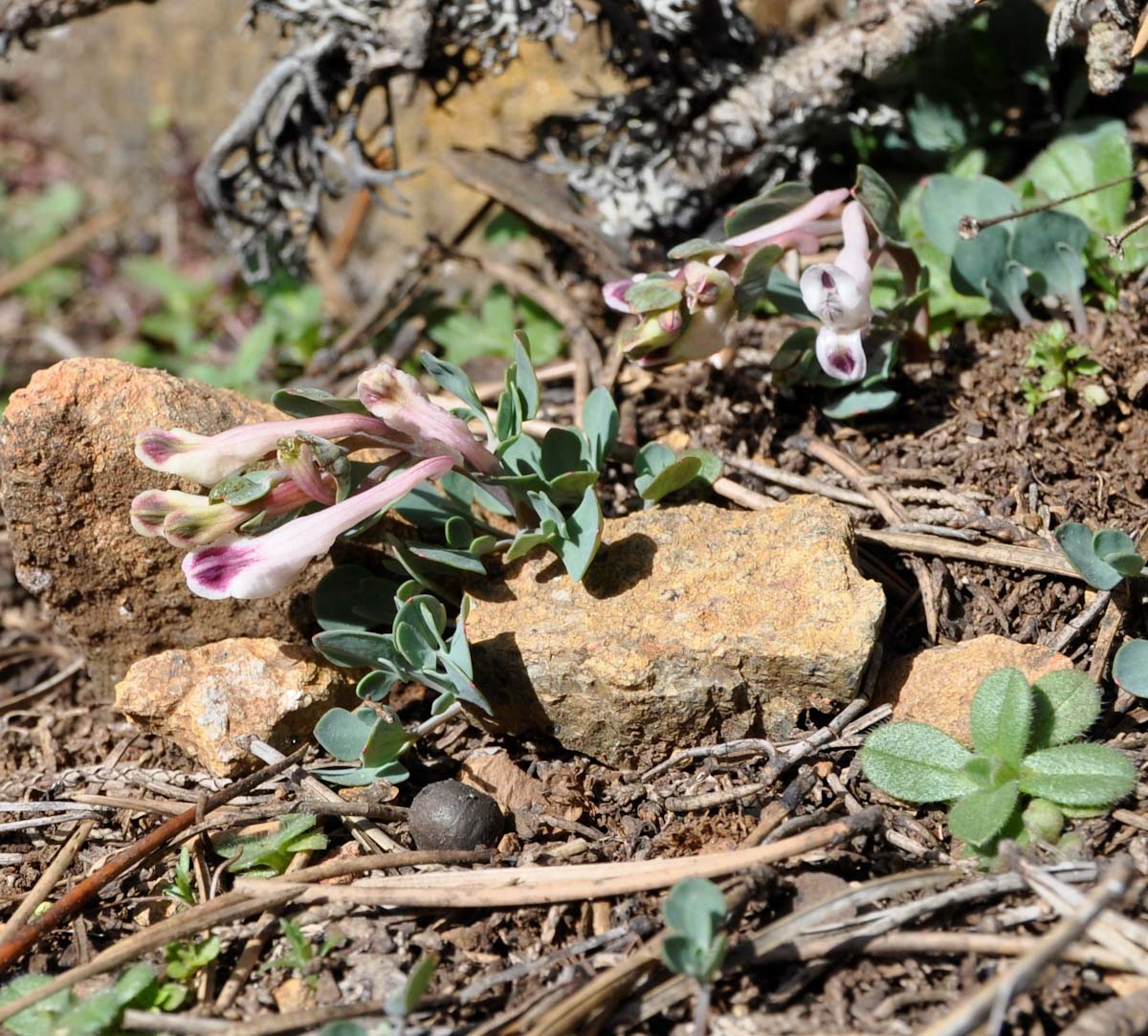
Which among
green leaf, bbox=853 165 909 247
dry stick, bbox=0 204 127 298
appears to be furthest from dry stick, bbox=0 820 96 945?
dry stick, bbox=0 204 127 298

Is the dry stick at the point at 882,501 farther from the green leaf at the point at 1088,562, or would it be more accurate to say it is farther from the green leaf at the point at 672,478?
the green leaf at the point at 672,478

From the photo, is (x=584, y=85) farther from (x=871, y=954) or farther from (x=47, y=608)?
(x=871, y=954)

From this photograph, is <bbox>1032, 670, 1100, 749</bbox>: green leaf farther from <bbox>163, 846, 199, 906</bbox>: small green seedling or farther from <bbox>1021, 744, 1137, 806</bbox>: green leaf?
<bbox>163, 846, 199, 906</bbox>: small green seedling

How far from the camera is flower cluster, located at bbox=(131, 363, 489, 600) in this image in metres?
2.00

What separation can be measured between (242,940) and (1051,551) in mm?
1696

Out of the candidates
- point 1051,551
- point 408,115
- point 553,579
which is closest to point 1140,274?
point 1051,551

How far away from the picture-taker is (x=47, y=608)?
244 cm

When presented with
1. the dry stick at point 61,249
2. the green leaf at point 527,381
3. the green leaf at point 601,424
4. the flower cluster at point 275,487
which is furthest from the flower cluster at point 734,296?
the dry stick at point 61,249

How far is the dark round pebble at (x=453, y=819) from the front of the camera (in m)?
2.00

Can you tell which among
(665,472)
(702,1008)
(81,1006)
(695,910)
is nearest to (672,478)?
(665,472)

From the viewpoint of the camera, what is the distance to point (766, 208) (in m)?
2.60

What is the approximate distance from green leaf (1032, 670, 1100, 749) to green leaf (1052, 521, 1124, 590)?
22cm

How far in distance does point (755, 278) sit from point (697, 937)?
4.78 ft

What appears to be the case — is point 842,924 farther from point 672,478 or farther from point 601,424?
point 601,424
